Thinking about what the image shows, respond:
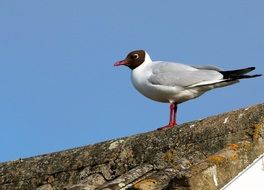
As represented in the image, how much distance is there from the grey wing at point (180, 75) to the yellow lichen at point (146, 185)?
9.83ft

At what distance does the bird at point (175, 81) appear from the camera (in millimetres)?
9555

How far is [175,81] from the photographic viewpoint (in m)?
9.86

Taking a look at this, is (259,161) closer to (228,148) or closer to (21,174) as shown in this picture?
(228,148)

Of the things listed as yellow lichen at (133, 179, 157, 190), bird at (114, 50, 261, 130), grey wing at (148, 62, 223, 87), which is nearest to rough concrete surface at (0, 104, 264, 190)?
yellow lichen at (133, 179, 157, 190)

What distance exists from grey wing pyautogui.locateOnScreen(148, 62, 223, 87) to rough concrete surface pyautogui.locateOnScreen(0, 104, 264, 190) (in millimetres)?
954

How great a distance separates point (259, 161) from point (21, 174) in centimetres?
393

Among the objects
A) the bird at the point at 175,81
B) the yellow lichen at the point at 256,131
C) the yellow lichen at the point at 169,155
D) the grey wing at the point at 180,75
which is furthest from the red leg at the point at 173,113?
the yellow lichen at the point at 256,131

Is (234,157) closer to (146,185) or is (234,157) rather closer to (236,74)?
(146,185)

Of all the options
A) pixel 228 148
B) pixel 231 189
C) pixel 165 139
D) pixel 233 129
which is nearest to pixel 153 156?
pixel 165 139

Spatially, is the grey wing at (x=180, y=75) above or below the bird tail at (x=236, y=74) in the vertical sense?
above

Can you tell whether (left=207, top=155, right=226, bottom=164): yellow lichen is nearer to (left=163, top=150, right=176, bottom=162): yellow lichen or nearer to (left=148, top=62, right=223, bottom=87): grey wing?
(left=163, top=150, right=176, bottom=162): yellow lichen

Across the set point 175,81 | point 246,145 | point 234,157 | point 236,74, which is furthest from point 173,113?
A: point 234,157

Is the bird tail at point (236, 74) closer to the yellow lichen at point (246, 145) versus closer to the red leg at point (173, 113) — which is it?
the red leg at point (173, 113)

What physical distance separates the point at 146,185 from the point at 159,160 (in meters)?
1.68
